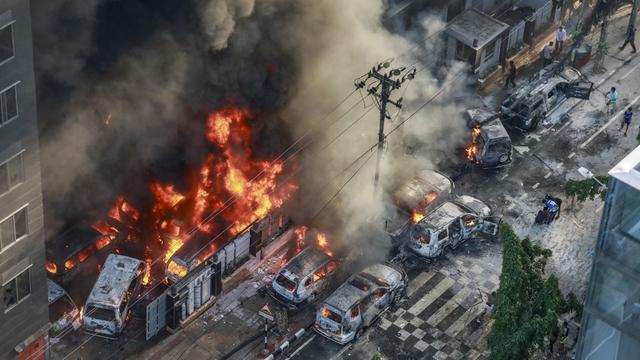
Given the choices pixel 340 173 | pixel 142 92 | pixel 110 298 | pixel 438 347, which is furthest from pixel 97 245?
pixel 438 347

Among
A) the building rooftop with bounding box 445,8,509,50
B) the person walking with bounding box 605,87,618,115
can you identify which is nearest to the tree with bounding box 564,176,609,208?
the person walking with bounding box 605,87,618,115

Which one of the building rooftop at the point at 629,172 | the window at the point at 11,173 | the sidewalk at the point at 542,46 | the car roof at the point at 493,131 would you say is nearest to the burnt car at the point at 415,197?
the car roof at the point at 493,131

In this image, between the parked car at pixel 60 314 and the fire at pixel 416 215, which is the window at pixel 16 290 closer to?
the parked car at pixel 60 314

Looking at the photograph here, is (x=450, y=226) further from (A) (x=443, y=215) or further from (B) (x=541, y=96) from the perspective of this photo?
(B) (x=541, y=96)

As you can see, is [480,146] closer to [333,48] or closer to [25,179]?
[333,48]

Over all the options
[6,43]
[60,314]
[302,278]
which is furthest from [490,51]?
[6,43]
